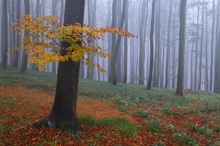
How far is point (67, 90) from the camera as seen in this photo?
666 cm

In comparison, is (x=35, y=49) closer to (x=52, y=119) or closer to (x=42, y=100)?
(x=52, y=119)

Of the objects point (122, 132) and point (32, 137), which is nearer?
point (32, 137)

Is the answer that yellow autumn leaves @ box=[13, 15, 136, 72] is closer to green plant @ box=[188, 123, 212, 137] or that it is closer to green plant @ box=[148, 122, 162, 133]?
green plant @ box=[148, 122, 162, 133]

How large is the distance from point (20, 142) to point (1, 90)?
249 inches

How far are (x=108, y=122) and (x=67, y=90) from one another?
2600 millimetres

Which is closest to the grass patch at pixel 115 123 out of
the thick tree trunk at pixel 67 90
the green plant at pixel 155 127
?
the green plant at pixel 155 127

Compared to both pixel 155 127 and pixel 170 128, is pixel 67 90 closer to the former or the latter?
pixel 155 127

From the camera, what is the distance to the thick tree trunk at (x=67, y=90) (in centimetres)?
665

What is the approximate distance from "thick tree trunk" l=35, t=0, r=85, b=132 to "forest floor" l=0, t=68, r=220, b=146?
33 centimetres

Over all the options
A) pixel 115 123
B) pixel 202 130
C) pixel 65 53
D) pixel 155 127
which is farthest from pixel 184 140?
pixel 65 53

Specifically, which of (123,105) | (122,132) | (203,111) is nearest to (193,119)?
(203,111)

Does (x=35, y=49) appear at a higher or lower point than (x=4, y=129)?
higher

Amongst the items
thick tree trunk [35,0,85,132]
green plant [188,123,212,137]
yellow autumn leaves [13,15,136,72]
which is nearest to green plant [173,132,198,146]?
green plant [188,123,212,137]

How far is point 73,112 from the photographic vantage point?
6.88 meters
